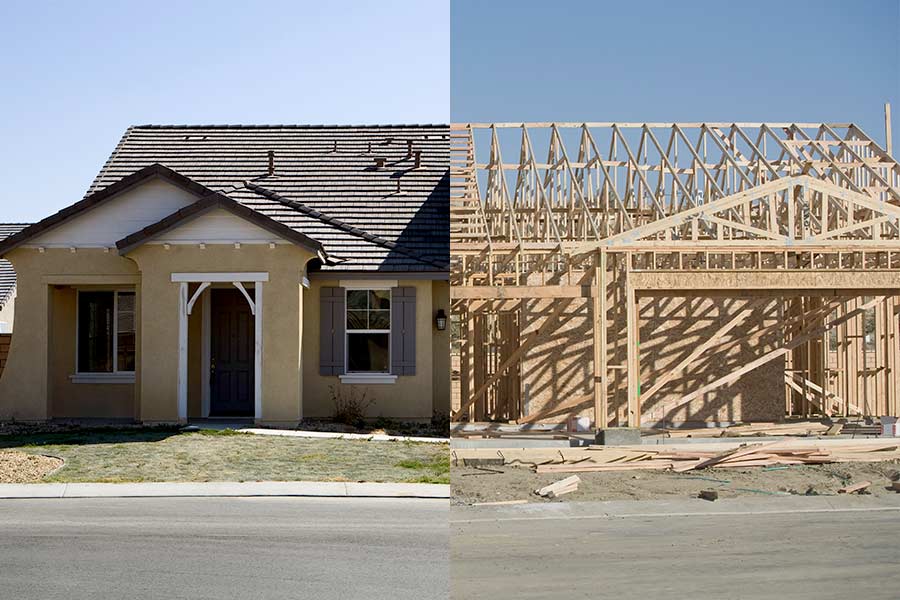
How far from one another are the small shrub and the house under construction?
1554 millimetres

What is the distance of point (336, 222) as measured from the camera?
59.5ft

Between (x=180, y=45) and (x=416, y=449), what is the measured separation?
20.3 ft

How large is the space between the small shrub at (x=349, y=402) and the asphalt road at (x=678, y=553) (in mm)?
6662

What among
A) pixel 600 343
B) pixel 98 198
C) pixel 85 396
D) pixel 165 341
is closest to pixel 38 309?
pixel 85 396

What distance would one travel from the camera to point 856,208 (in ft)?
59.6

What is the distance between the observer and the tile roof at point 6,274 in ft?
89.8

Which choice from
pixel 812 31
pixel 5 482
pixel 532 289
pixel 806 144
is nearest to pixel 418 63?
pixel 812 31

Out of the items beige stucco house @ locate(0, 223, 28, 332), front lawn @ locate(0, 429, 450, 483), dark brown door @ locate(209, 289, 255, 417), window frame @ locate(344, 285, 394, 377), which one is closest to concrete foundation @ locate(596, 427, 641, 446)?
front lawn @ locate(0, 429, 450, 483)

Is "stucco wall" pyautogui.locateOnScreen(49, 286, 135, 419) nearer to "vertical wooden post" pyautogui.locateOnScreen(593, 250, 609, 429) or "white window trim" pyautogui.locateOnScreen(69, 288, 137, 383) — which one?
"white window trim" pyautogui.locateOnScreen(69, 288, 137, 383)

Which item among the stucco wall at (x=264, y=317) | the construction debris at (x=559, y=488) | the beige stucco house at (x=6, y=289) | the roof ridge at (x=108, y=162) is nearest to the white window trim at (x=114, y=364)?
the stucco wall at (x=264, y=317)

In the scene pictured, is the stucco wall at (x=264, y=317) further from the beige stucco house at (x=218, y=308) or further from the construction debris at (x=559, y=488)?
the construction debris at (x=559, y=488)

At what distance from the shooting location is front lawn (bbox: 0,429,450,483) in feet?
39.7

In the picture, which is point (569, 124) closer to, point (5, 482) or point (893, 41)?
point (5, 482)

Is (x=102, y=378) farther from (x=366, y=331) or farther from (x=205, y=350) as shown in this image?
(x=366, y=331)
